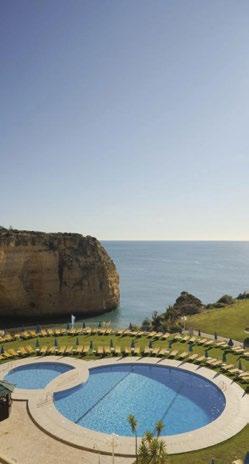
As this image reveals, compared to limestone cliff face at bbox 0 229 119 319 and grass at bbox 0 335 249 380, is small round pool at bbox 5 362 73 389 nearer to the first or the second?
grass at bbox 0 335 249 380

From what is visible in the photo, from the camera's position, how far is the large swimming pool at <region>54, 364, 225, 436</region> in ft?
71.4

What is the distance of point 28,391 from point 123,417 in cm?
629

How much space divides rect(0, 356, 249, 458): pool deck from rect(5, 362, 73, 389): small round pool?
1018 mm

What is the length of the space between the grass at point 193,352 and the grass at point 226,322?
5715 millimetres

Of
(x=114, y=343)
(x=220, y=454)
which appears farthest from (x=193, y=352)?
(x=220, y=454)

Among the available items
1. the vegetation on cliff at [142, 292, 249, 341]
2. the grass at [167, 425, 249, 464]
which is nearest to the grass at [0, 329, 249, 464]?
the grass at [167, 425, 249, 464]

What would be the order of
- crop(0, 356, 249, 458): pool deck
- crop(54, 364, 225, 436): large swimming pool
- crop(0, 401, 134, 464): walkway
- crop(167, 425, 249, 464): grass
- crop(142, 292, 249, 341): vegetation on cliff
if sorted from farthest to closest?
crop(142, 292, 249, 341): vegetation on cliff → crop(54, 364, 225, 436): large swimming pool → crop(0, 356, 249, 458): pool deck → crop(167, 425, 249, 464): grass → crop(0, 401, 134, 464): walkway

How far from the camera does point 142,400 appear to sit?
81.5 feet

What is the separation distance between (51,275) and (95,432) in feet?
148

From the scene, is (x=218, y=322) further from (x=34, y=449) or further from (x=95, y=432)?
(x=34, y=449)

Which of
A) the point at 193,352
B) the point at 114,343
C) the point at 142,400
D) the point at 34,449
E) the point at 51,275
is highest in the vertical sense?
the point at 51,275

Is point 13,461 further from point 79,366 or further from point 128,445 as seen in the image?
point 79,366

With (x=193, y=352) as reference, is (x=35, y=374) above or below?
below

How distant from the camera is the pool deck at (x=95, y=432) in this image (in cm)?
1862
